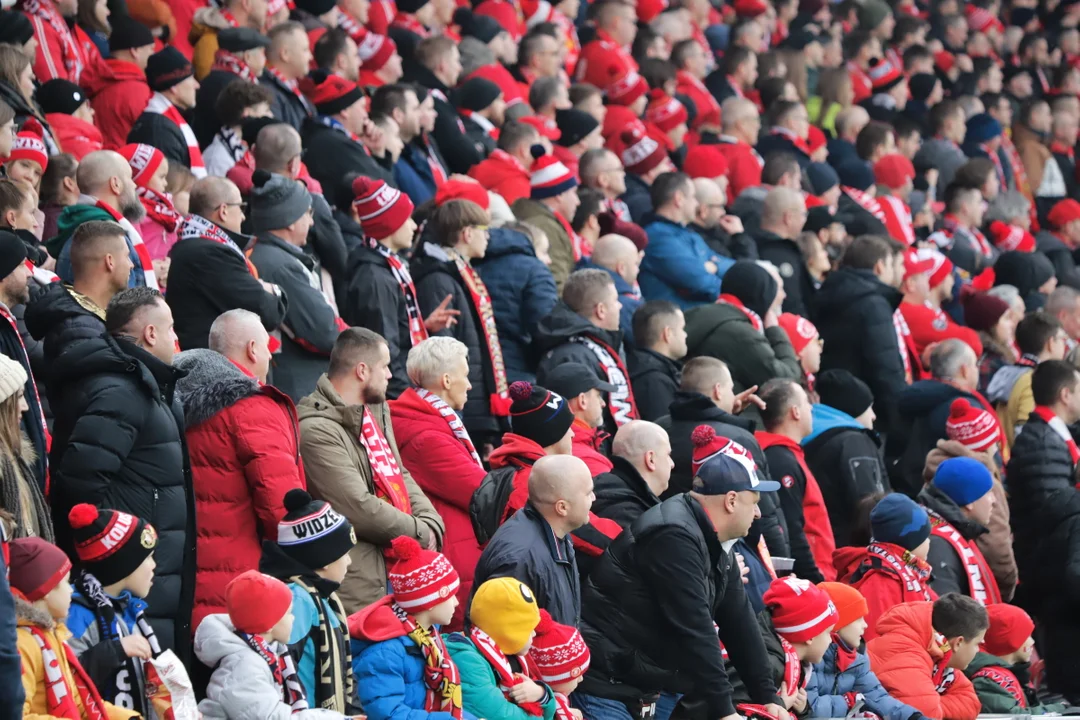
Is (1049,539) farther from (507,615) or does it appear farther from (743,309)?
(507,615)

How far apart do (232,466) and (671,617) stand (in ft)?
5.59

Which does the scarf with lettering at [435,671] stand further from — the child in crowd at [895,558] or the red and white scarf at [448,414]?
the child in crowd at [895,558]

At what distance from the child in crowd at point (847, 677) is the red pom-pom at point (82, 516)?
123 inches

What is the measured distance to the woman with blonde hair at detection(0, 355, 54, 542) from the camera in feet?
16.6

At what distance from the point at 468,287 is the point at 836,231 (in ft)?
14.9

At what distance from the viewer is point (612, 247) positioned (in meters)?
9.92

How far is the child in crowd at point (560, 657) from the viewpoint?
592 cm

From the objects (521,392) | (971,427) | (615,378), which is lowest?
(971,427)

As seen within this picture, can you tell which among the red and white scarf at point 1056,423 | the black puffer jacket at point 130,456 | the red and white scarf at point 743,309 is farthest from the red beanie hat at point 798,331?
the black puffer jacket at point 130,456

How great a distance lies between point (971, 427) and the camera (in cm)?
915

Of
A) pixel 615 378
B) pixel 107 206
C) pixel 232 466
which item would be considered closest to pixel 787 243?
pixel 615 378

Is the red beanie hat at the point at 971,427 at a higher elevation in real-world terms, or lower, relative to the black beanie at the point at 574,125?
lower

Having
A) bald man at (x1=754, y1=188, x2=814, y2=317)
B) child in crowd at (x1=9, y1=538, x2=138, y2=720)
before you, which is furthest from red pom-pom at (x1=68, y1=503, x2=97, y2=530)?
bald man at (x1=754, y1=188, x2=814, y2=317)

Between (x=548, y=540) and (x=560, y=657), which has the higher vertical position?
(x=548, y=540)
